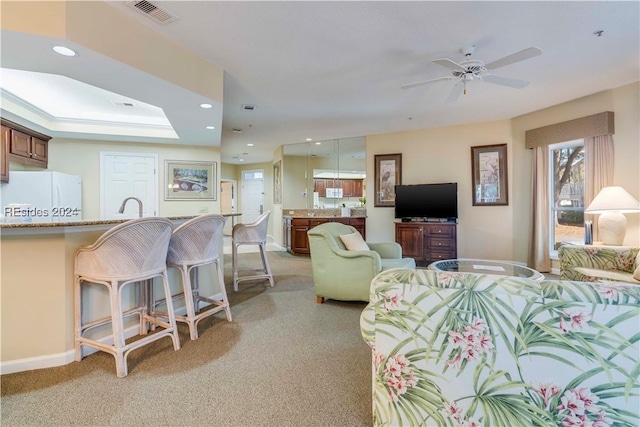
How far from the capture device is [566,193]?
15.1ft

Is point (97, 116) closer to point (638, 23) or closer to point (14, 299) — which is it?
point (14, 299)

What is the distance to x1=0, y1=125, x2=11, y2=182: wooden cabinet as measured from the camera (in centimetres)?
375

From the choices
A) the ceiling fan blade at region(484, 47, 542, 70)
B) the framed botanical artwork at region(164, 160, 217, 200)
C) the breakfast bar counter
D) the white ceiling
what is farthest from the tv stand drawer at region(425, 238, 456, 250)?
the breakfast bar counter

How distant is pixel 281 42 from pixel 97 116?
146 inches

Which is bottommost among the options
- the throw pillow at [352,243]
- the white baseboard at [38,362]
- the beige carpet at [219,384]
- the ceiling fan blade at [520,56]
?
the beige carpet at [219,384]

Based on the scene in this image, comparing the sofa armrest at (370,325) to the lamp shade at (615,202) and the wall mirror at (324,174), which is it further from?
the wall mirror at (324,174)

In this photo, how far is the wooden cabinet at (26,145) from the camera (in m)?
3.88

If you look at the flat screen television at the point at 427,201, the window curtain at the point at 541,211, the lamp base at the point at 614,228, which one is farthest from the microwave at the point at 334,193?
the lamp base at the point at 614,228

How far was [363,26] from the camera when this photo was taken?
244 cm

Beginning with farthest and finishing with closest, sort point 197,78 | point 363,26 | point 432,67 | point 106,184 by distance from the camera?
1. point 106,184
2. point 432,67
3. point 197,78
4. point 363,26

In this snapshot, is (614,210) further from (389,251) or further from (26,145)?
(26,145)

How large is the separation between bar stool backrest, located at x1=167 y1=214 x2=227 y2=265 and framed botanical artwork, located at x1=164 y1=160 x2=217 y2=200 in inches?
125

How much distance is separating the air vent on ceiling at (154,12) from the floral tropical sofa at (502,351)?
2442 mm

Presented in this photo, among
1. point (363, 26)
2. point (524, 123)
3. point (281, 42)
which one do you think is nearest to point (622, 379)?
point (363, 26)
